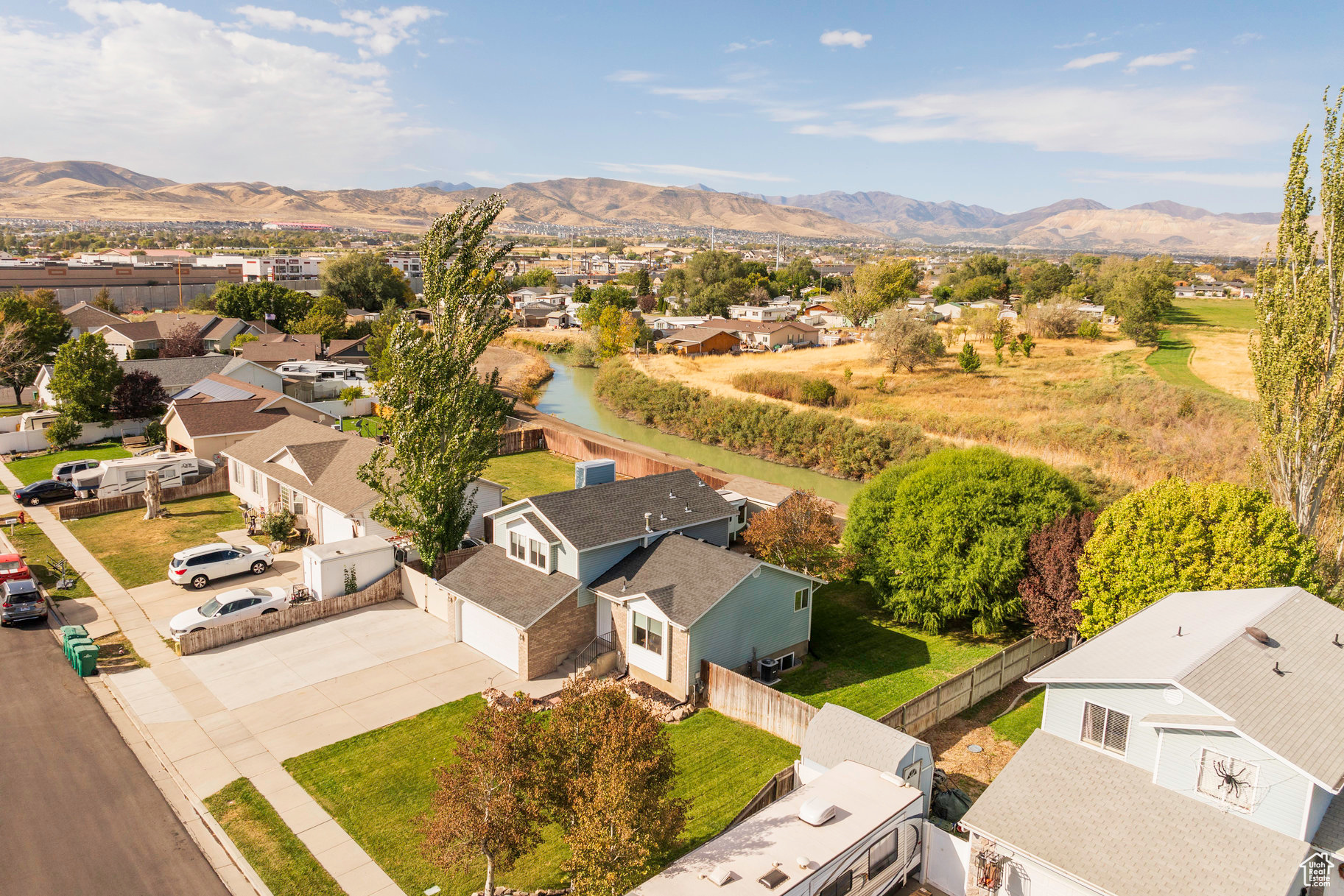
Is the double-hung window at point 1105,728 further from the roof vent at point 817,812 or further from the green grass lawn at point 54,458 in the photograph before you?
the green grass lawn at point 54,458

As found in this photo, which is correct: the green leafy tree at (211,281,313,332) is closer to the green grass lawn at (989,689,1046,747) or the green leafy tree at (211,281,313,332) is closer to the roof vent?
the green grass lawn at (989,689,1046,747)

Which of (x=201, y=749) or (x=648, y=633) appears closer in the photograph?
(x=201, y=749)

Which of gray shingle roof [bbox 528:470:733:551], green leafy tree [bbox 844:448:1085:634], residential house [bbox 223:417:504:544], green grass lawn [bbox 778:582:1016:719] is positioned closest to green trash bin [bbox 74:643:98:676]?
residential house [bbox 223:417:504:544]

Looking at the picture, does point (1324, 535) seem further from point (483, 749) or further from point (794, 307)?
point (794, 307)

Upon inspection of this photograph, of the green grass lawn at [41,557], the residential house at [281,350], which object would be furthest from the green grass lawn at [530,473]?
the residential house at [281,350]

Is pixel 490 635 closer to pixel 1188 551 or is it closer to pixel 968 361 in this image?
pixel 1188 551

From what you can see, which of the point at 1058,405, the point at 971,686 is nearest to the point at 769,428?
the point at 1058,405

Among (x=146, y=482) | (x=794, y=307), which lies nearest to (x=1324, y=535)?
(x=146, y=482)
